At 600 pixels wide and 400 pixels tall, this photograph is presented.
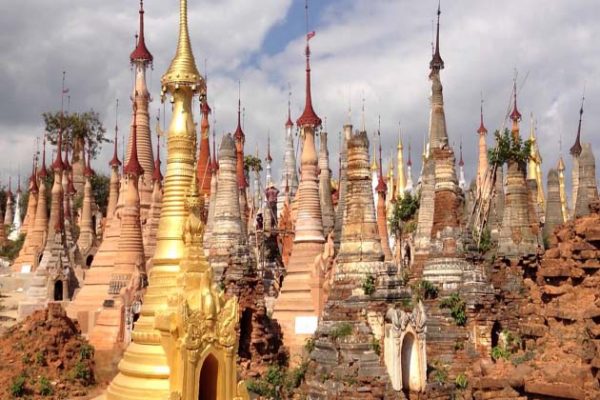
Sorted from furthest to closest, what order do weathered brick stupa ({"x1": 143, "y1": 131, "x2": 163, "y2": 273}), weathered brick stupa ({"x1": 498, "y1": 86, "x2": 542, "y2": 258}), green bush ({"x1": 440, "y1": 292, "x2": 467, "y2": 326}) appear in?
weathered brick stupa ({"x1": 143, "y1": 131, "x2": 163, "y2": 273}) → weathered brick stupa ({"x1": 498, "y1": 86, "x2": 542, "y2": 258}) → green bush ({"x1": 440, "y1": 292, "x2": 467, "y2": 326})

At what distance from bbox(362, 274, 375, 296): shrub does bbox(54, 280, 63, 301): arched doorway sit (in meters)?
17.6

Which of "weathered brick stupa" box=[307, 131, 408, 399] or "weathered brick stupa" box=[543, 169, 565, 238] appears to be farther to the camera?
"weathered brick stupa" box=[543, 169, 565, 238]

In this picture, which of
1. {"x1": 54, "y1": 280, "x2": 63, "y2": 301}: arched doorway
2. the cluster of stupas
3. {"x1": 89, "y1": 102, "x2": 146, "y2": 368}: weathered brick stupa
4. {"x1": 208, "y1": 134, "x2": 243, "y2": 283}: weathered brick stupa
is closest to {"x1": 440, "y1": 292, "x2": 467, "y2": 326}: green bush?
the cluster of stupas

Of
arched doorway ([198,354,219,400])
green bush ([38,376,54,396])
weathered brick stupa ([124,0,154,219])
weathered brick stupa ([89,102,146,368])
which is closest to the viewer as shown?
arched doorway ([198,354,219,400])

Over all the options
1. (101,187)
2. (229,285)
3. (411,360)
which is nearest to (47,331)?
(229,285)

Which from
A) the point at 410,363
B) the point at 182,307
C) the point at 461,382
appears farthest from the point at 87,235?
the point at 182,307

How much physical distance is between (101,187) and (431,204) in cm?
3824

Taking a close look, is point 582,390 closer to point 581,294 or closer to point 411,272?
Result: point 581,294

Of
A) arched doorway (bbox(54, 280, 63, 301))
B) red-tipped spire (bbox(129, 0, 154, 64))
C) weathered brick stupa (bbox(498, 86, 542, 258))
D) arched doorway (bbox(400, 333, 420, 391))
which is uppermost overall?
red-tipped spire (bbox(129, 0, 154, 64))

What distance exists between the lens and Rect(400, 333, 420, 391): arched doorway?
51.0ft

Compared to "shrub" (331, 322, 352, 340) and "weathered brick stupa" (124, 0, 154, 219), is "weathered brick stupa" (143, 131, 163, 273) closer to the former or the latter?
"weathered brick stupa" (124, 0, 154, 219)

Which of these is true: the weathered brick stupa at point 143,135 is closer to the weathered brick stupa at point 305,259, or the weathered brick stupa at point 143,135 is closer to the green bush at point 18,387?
the weathered brick stupa at point 305,259

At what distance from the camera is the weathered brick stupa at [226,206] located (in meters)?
19.9

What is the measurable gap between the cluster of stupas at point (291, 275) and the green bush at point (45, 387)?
2.21m
